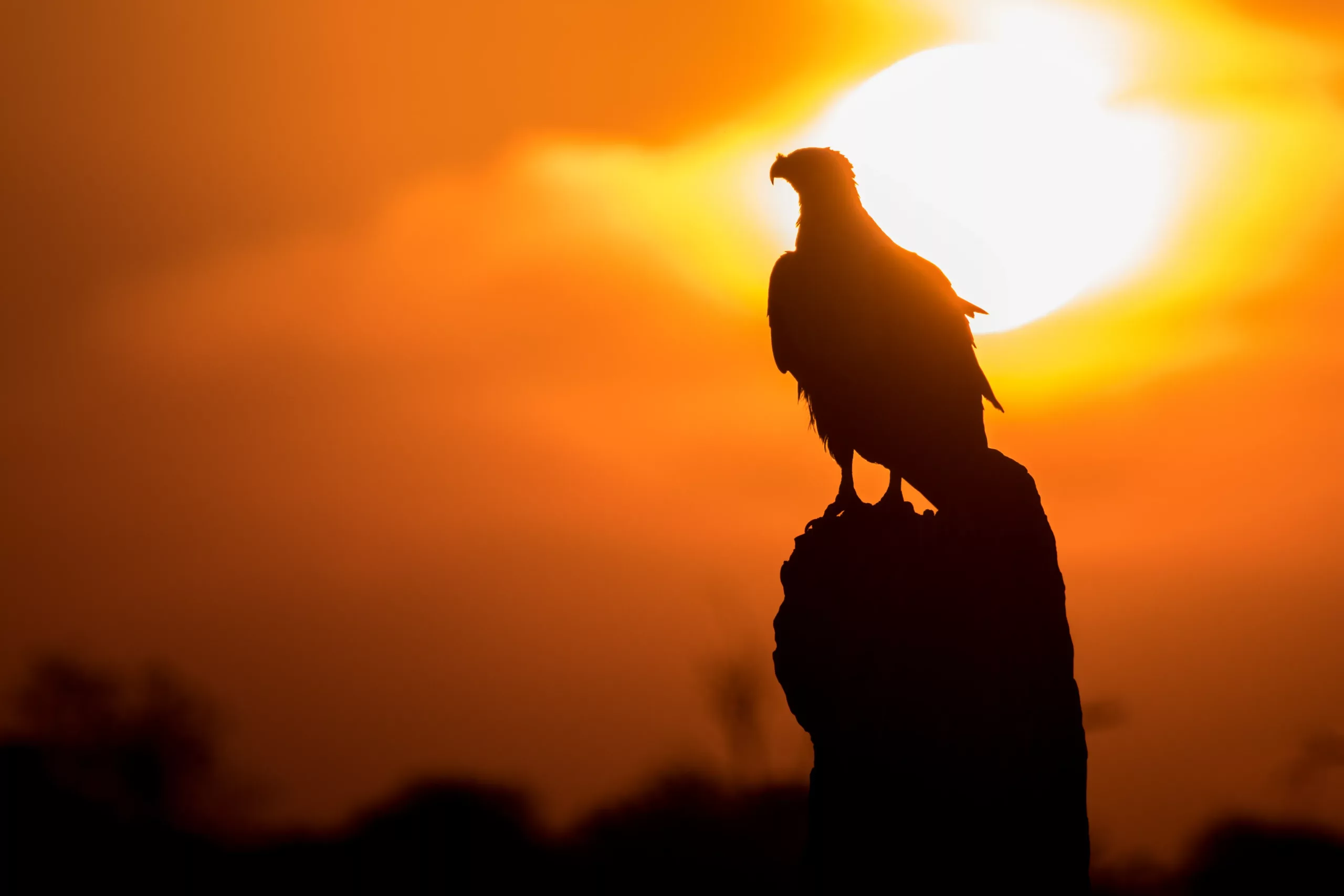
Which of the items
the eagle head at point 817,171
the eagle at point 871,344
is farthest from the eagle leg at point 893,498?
the eagle head at point 817,171

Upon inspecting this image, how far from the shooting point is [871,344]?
10656mm

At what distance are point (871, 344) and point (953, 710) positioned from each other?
301 centimetres

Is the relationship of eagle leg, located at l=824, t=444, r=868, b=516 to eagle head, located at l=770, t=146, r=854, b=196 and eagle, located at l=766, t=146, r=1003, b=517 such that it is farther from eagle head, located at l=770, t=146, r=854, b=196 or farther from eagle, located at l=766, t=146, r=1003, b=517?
eagle head, located at l=770, t=146, r=854, b=196

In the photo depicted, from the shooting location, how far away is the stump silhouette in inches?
351

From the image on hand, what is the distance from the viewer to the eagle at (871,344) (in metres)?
10.5

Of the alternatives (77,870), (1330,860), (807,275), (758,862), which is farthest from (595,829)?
(807,275)

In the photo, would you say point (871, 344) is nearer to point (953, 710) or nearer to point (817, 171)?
point (817, 171)

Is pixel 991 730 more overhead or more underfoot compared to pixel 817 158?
more underfoot

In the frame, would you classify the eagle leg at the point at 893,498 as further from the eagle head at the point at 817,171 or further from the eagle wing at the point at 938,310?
the eagle head at the point at 817,171

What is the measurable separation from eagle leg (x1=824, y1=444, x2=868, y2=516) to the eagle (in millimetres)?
11

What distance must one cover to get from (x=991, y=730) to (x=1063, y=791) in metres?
0.71

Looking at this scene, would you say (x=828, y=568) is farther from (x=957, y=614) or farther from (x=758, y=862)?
(x=758, y=862)

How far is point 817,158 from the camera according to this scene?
11.3 meters

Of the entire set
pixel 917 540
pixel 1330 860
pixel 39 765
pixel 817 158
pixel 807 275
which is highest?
pixel 817 158
